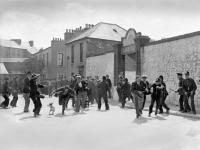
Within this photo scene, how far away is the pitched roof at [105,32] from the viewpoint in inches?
1225

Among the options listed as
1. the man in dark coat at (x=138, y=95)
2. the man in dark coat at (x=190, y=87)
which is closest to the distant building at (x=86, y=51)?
the man in dark coat at (x=190, y=87)

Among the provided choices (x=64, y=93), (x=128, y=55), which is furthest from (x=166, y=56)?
(x=64, y=93)

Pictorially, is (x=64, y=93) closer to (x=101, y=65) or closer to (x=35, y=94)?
(x=35, y=94)

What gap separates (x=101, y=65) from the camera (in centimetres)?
2411

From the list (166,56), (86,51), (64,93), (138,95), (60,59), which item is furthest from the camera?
(60,59)

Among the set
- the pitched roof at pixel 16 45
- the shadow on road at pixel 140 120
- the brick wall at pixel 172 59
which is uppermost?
the pitched roof at pixel 16 45

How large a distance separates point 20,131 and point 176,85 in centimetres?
990

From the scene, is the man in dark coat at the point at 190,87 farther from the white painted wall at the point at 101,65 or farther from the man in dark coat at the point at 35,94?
the white painted wall at the point at 101,65

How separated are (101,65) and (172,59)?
343 inches

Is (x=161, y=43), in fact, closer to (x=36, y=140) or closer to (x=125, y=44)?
(x=125, y=44)

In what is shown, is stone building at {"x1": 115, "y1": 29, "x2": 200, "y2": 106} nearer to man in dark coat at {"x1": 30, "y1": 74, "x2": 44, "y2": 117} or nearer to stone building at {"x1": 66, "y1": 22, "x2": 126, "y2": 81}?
stone building at {"x1": 66, "y1": 22, "x2": 126, "y2": 81}

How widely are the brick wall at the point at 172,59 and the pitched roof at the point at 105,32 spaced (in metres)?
12.9

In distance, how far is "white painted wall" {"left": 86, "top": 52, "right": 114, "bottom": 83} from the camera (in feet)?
74.1

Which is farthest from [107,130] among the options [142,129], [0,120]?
[0,120]
